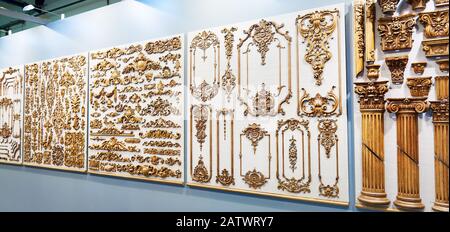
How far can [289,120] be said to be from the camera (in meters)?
1.65

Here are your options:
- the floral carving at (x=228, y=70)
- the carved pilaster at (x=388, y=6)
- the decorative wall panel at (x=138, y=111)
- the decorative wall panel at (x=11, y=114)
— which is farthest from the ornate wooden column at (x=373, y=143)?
the decorative wall panel at (x=11, y=114)

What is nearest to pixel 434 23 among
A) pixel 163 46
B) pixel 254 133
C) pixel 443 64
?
pixel 443 64

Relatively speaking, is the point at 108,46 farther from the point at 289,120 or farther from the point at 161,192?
the point at 289,120

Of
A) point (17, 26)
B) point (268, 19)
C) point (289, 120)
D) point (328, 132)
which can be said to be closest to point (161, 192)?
point (289, 120)

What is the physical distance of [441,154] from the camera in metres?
1.28

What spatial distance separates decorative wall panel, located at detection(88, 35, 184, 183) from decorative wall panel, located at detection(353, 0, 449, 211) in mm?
1194

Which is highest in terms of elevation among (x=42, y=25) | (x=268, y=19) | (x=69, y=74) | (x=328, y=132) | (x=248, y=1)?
(x=42, y=25)

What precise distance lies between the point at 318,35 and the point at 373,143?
0.66 meters

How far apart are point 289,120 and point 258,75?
0.34 m

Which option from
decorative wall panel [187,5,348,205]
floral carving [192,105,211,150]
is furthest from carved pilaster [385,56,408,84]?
floral carving [192,105,211,150]

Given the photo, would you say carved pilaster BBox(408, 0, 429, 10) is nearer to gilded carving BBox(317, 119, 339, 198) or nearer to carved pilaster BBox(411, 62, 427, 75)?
carved pilaster BBox(411, 62, 427, 75)

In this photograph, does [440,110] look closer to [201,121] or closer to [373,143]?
[373,143]

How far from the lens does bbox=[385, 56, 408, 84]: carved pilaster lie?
1.38m

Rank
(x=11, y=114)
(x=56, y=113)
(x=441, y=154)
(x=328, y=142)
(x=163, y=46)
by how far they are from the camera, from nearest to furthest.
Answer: (x=441, y=154)
(x=328, y=142)
(x=163, y=46)
(x=56, y=113)
(x=11, y=114)
